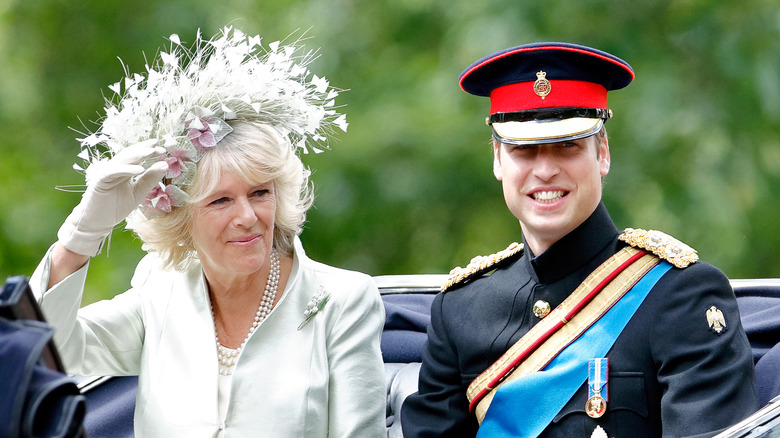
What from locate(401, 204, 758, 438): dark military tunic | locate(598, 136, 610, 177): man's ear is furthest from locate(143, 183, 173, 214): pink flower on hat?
locate(598, 136, 610, 177): man's ear

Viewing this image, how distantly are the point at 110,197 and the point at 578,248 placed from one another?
1166 mm

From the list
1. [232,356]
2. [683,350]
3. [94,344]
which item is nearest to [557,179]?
[683,350]

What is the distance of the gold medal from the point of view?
2650 millimetres

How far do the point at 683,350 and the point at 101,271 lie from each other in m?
3.71

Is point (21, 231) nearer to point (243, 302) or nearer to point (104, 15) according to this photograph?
point (104, 15)

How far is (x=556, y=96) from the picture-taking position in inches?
110

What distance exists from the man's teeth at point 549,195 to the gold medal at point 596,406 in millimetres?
483

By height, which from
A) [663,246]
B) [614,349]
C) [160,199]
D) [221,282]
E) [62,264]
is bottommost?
[614,349]

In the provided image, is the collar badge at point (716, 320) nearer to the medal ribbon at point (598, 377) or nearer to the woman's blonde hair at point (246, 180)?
the medal ribbon at point (598, 377)

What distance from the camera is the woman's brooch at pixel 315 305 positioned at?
3.02 m

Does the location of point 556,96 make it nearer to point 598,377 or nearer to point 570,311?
point 570,311

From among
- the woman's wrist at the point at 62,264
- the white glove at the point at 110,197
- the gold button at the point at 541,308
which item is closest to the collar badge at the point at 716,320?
the gold button at the point at 541,308

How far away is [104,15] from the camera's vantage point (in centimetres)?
564

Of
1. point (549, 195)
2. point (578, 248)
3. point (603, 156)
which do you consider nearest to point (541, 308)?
point (578, 248)
